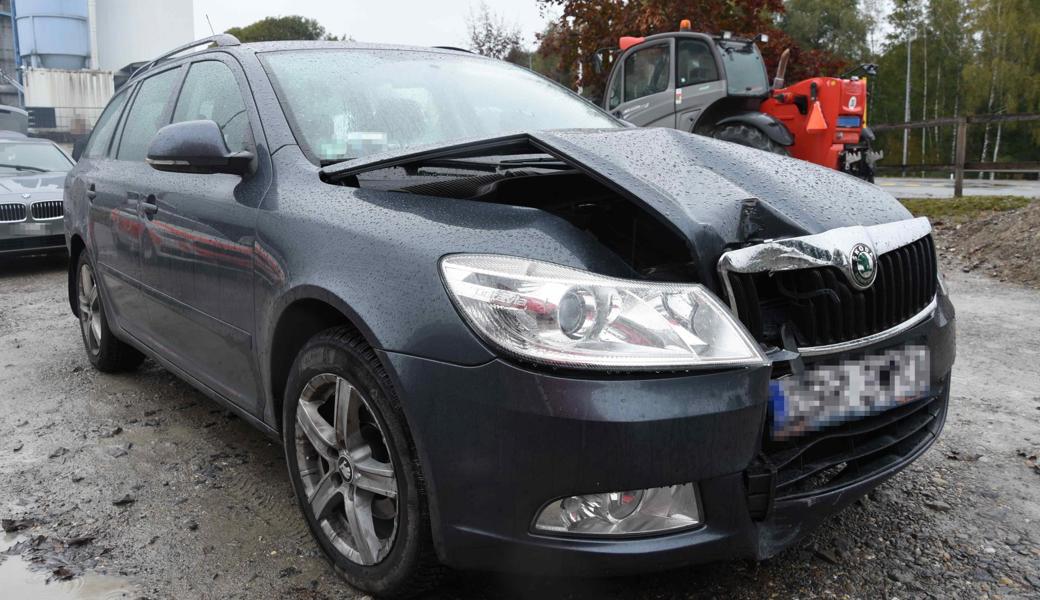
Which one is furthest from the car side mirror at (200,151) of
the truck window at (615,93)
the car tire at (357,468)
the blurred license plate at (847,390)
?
the truck window at (615,93)

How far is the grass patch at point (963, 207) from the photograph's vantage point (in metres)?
10.1

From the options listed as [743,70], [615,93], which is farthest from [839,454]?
Answer: [615,93]

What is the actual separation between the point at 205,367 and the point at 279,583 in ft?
3.31

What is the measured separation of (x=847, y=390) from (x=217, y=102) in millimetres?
2466

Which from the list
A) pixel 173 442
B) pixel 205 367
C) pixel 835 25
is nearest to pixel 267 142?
pixel 205 367

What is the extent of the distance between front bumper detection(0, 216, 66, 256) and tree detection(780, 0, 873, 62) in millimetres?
49793

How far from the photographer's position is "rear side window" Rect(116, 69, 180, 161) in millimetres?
3826

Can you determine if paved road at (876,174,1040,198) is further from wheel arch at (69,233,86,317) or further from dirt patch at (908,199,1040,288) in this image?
wheel arch at (69,233,86,317)

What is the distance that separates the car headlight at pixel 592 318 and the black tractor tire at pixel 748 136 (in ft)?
27.0

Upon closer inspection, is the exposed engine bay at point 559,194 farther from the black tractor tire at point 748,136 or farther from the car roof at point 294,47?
the black tractor tire at point 748,136

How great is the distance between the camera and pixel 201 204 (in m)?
2.96

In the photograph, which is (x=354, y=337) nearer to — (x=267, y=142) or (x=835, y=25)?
(x=267, y=142)

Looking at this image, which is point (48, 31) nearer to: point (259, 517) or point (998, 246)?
point (998, 246)

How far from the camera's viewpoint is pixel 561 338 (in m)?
1.77
